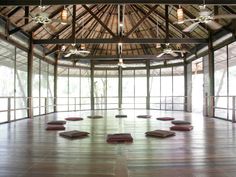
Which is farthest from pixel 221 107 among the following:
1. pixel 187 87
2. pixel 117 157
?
pixel 117 157

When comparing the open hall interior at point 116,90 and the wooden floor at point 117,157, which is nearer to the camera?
the wooden floor at point 117,157

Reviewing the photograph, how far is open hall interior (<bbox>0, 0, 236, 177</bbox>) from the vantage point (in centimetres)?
347

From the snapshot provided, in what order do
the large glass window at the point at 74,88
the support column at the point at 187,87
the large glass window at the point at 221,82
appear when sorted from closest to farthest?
the large glass window at the point at 221,82
the support column at the point at 187,87
the large glass window at the point at 74,88

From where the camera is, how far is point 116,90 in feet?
53.3

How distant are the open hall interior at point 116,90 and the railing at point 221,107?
0.12ft

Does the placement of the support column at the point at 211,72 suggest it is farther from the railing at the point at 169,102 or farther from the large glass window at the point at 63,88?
the large glass window at the point at 63,88

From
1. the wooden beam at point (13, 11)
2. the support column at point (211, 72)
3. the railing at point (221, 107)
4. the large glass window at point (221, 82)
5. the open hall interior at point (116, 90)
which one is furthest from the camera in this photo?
the support column at point (211, 72)

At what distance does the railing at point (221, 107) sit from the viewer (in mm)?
8852

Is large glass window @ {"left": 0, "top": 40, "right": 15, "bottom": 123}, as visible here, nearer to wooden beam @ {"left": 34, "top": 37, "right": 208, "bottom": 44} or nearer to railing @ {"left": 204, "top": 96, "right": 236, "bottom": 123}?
wooden beam @ {"left": 34, "top": 37, "right": 208, "bottom": 44}

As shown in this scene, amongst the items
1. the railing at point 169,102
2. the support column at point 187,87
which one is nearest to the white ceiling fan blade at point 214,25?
the support column at point 187,87

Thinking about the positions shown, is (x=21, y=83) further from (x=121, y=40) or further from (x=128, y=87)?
(x=128, y=87)

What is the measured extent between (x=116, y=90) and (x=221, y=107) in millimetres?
7692

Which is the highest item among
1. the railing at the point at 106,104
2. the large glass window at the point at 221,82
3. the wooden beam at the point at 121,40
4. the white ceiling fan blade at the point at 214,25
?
the white ceiling fan blade at the point at 214,25

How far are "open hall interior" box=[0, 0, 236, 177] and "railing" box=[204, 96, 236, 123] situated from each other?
0.04m
